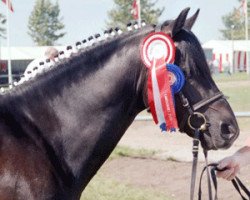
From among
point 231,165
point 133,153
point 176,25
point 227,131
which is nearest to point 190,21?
point 176,25

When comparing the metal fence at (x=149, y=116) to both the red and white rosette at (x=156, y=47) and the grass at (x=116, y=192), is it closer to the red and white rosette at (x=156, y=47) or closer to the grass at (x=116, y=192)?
the grass at (x=116, y=192)

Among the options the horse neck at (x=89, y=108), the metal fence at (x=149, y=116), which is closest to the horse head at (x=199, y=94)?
the horse neck at (x=89, y=108)

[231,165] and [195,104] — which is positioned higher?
[195,104]

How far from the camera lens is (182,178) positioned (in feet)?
28.8

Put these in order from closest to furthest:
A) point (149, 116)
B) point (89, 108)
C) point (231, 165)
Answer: point (89, 108) → point (231, 165) → point (149, 116)

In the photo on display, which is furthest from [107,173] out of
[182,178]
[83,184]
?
[83,184]

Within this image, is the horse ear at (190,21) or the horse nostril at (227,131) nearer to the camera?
the horse nostril at (227,131)

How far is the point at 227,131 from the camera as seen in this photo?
349cm

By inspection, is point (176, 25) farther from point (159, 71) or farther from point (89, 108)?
point (89, 108)

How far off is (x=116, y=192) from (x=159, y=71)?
4.34 m

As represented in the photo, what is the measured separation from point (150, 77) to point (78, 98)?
46 cm

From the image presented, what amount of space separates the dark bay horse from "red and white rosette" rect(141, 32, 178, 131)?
0.14ft

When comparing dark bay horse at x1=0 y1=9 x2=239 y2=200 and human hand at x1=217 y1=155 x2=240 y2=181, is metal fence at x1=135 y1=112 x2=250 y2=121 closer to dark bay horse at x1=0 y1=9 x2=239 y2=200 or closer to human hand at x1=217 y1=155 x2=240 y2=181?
human hand at x1=217 y1=155 x2=240 y2=181

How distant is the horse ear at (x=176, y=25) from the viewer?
A: 11.3 feet
